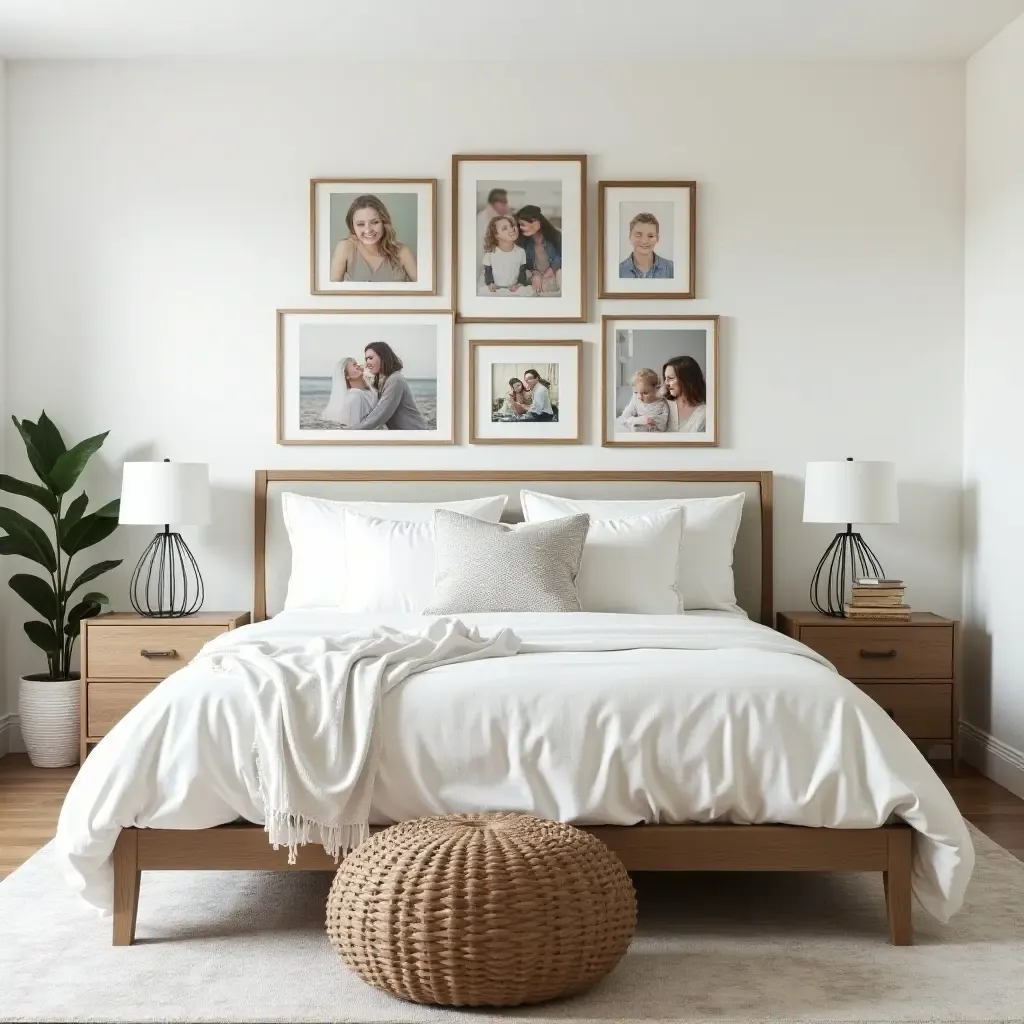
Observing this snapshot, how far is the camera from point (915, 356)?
192 inches

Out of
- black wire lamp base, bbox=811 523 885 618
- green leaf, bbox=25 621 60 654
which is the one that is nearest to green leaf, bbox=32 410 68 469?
green leaf, bbox=25 621 60 654

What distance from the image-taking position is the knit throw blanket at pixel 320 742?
2670 mm

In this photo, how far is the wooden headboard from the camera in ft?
15.9

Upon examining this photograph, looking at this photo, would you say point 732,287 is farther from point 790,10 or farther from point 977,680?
point 977,680

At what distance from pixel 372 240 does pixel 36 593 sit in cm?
194

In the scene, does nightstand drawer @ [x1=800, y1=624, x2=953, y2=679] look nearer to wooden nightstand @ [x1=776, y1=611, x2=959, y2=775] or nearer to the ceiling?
wooden nightstand @ [x1=776, y1=611, x2=959, y2=775]

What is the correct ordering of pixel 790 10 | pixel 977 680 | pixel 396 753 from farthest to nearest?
pixel 977 680 → pixel 790 10 → pixel 396 753

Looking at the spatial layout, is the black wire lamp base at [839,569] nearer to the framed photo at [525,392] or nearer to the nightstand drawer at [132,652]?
the framed photo at [525,392]

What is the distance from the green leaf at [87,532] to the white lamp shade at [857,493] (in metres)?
2.76

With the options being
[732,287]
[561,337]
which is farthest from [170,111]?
[732,287]

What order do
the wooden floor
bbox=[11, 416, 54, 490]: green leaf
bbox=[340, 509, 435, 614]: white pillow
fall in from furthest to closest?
bbox=[11, 416, 54, 490]: green leaf → bbox=[340, 509, 435, 614]: white pillow → the wooden floor

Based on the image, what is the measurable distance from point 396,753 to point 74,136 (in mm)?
3344

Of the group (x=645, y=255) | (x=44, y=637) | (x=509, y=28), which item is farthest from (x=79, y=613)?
(x=509, y=28)

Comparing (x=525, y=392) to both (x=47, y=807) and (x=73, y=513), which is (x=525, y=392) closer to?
(x=73, y=513)
